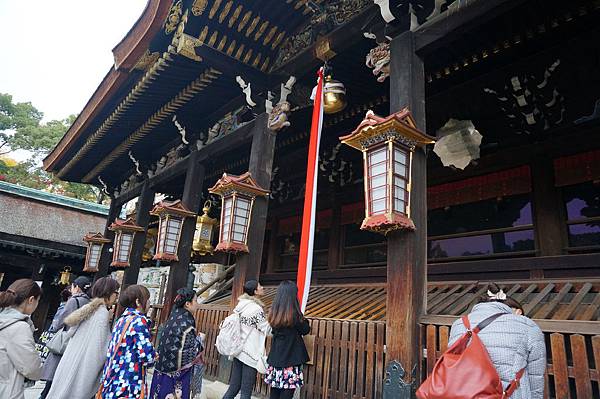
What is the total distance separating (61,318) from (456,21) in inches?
213

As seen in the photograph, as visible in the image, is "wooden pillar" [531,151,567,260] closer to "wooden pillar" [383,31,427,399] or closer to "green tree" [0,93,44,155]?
"wooden pillar" [383,31,427,399]

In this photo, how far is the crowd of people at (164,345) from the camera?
226cm

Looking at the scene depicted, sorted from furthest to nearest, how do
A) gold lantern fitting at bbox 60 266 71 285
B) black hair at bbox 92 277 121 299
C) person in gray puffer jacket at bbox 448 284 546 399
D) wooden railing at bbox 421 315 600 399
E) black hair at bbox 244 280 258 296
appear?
gold lantern fitting at bbox 60 266 71 285
black hair at bbox 244 280 258 296
black hair at bbox 92 277 121 299
wooden railing at bbox 421 315 600 399
person in gray puffer jacket at bbox 448 284 546 399

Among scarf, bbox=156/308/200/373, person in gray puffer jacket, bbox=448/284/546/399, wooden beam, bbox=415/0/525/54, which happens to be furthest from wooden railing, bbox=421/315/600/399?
scarf, bbox=156/308/200/373

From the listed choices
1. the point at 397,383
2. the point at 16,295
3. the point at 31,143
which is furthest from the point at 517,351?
the point at 31,143

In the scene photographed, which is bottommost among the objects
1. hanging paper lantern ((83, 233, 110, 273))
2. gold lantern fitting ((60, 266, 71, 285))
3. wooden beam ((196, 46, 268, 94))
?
gold lantern fitting ((60, 266, 71, 285))

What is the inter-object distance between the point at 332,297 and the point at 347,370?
2462 millimetres

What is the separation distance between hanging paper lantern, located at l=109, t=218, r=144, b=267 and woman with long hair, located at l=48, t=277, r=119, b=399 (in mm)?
6573

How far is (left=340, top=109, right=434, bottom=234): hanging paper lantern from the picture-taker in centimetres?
359

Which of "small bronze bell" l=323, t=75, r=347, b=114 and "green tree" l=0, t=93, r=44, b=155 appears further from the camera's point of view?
"green tree" l=0, t=93, r=44, b=155

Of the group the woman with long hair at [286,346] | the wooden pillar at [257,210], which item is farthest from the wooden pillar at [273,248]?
the woman with long hair at [286,346]

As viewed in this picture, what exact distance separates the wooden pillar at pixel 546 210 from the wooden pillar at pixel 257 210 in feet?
12.5

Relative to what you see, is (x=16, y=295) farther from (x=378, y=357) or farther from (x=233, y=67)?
(x=233, y=67)

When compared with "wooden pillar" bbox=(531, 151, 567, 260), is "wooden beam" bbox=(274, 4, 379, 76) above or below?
above
